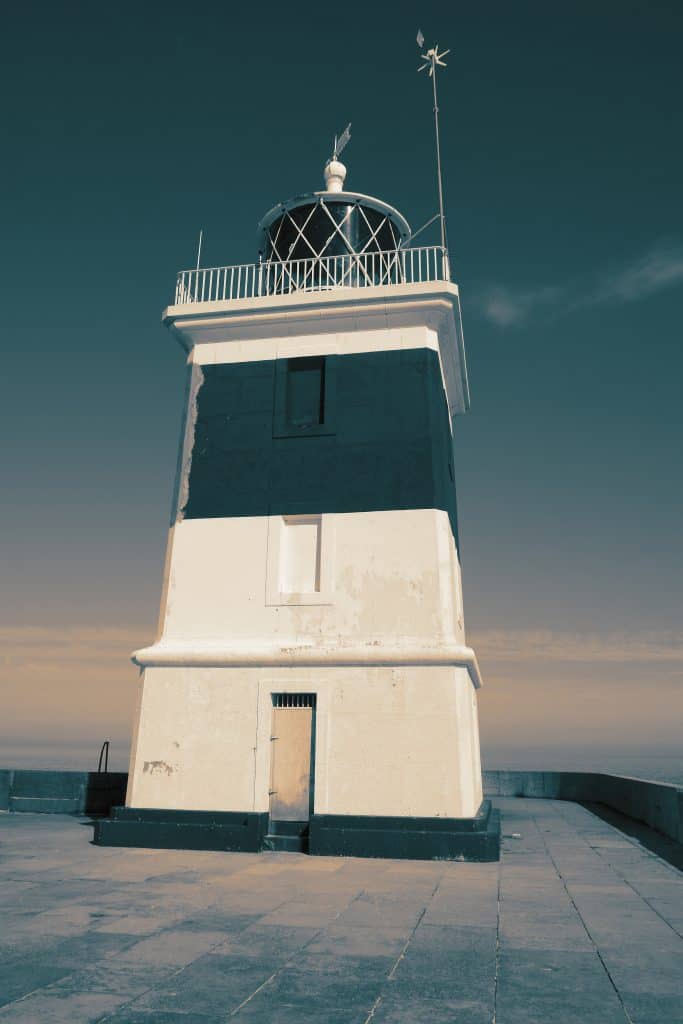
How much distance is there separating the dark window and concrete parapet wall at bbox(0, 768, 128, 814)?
9552 mm

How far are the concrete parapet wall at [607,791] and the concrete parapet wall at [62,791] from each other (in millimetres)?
11542

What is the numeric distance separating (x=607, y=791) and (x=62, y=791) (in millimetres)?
14127

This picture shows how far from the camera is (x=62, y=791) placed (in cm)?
1752

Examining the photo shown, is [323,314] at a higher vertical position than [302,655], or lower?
higher

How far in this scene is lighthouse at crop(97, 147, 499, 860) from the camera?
1160 centimetres

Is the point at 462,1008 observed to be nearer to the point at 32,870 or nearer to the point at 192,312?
the point at 32,870

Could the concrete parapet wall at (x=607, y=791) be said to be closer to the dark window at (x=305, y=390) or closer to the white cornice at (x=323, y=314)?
the dark window at (x=305, y=390)

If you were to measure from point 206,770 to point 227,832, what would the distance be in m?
1.06

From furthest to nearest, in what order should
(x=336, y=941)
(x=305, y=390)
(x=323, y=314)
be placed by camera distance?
(x=305, y=390), (x=323, y=314), (x=336, y=941)

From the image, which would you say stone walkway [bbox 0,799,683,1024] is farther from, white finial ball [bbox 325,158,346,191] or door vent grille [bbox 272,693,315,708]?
white finial ball [bbox 325,158,346,191]

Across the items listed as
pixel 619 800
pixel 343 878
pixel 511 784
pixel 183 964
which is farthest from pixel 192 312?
pixel 511 784

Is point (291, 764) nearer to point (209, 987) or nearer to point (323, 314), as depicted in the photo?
point (209, 987)

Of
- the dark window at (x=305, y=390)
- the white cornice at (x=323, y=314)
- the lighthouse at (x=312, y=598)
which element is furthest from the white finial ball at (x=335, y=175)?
the dark window at (x=305, y=390)

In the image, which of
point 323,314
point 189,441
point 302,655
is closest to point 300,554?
point 302,655
